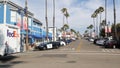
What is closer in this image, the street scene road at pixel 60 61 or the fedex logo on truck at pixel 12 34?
the street scene road at pixel 60 61

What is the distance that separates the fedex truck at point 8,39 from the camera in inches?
739

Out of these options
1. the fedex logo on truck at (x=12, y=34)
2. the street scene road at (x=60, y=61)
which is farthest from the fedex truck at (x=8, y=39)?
the street scene road at (x=60, y=61)

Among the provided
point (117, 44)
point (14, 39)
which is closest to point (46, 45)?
point (117, 44)

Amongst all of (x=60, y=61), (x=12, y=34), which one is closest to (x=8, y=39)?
(x=12, y=34)

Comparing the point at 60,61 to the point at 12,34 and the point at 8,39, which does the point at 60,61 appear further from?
the point at 8,39

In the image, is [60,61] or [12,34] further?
[60,61]

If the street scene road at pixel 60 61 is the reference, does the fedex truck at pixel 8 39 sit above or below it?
above

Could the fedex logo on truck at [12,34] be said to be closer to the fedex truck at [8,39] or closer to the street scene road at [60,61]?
the fedex truck at [8,39]

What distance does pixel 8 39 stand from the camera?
19328 millimetres

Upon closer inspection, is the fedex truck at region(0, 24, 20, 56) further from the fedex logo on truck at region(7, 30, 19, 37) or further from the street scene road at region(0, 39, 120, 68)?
the street scene road at region(0, 39, 120, 68)

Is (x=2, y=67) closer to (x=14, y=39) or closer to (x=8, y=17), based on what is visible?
(x=14, y=39)

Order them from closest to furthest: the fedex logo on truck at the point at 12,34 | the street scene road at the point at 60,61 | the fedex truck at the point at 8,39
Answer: the street scene road at the point at 60,61 < the fedex truck at the point at 8,39 < the fedex logo on truck at the point at 12,34

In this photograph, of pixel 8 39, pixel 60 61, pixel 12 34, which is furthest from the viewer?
pixel 60 61

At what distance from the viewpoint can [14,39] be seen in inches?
806
